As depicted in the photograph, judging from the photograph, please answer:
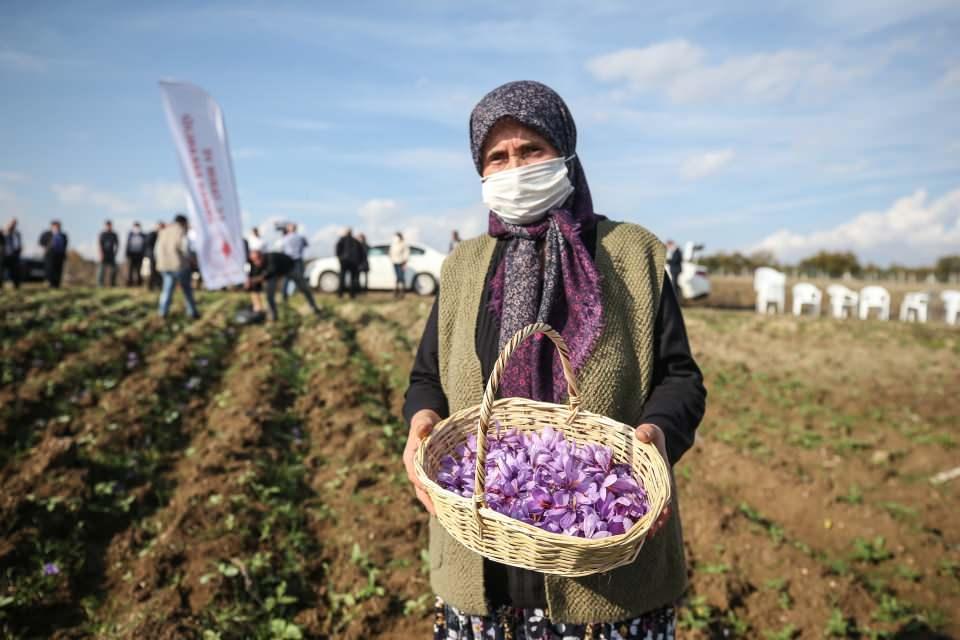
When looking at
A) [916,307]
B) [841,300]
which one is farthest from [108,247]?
[916,307]

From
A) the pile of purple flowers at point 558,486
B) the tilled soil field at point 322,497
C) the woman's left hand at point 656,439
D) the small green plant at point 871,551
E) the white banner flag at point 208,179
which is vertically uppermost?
the white banner flag at point 208,179

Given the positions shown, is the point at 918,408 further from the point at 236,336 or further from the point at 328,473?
the point at 236,336

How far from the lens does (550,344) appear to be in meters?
1.61

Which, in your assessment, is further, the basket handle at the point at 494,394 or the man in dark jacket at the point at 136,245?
the man in dark jacket at the point at 136,245

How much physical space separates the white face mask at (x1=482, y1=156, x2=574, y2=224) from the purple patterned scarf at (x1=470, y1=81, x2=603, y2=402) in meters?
0.03

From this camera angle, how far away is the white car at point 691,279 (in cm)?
1569

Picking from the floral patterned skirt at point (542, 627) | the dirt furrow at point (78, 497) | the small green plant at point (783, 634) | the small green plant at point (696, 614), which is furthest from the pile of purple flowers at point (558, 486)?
the dirt furrow at point (78, 497)

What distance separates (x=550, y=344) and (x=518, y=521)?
57 cm

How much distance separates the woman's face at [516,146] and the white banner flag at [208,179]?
25.4 ft

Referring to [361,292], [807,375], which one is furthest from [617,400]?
[361,292]

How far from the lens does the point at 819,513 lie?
15.1ft

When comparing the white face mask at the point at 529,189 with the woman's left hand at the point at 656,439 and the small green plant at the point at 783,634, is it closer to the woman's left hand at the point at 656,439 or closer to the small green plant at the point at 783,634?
the woman's left hand at the point at 656,439

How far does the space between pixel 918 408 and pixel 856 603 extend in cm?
476

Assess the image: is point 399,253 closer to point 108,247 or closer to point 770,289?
point 108,247
